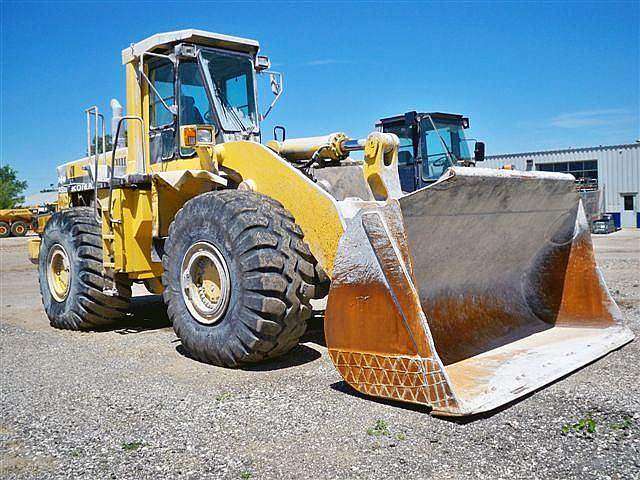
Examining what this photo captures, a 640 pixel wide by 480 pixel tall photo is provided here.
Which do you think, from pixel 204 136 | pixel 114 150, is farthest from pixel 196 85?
pixel 114 150

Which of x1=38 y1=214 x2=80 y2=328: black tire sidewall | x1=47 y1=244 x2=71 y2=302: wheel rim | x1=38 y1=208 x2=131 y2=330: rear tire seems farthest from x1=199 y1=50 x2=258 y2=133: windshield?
x1=47 y1=244 x2=71 y2=302: wheel rim

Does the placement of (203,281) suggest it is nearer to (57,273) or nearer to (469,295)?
(469,295)

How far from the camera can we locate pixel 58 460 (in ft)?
11.2

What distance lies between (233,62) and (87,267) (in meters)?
2.62

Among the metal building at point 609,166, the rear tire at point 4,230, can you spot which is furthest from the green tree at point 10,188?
the metal building at point 609,166

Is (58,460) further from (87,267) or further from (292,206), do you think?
(87,267)

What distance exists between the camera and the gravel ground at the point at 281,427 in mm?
3193

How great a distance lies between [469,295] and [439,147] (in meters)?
7.85

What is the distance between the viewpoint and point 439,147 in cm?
1282

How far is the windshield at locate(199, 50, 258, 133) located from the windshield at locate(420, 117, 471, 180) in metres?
6.22

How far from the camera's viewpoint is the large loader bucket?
3.88m

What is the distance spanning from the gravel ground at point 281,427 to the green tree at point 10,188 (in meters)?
54.9

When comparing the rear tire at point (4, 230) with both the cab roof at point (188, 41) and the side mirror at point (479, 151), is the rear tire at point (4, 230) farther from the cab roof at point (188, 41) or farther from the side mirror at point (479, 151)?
the cab roof at point (188, 41)

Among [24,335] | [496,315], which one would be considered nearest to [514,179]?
[496,315]
